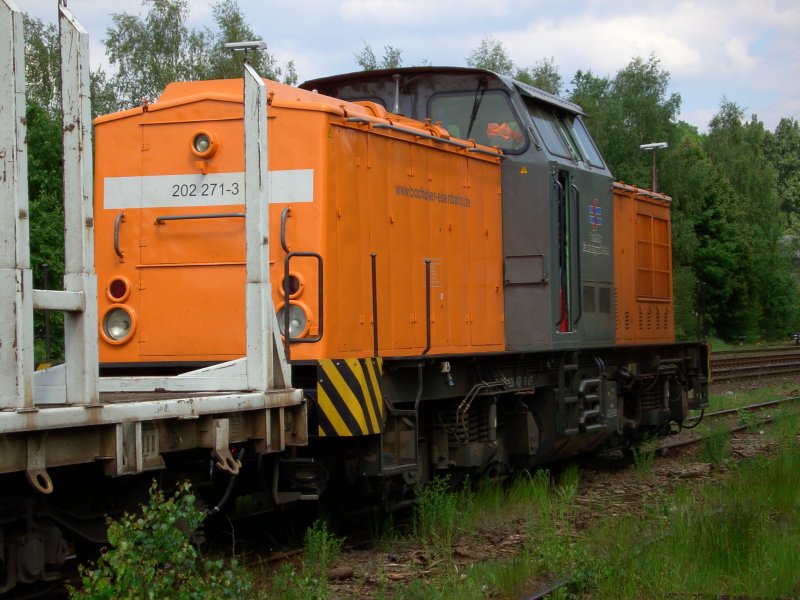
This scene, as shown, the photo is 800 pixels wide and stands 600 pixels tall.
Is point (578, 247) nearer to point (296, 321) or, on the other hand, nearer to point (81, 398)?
point (296, 321)

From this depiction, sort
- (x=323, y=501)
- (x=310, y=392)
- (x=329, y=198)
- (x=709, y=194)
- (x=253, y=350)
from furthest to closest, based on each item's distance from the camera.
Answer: (x=709, y=194) → (x=323, y=501) → (x=329, y=198) → (x=310, y=392) → (x=253, y=350)

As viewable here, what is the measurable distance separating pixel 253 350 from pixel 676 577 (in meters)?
2.69

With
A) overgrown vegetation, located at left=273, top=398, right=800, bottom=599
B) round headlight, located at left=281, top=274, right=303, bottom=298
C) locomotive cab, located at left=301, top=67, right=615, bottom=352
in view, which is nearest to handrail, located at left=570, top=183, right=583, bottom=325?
locomotive cab, located at left=301, top=67, right=615, bottom=352

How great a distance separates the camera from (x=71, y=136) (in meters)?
4.44

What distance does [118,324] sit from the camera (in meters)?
7.54

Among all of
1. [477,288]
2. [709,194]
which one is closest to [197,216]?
[477,288]

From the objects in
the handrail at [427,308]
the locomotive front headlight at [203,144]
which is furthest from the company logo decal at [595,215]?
the locomotive front headlight at [203,144]

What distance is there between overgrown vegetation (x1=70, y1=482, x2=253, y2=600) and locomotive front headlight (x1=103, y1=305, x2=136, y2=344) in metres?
2.85

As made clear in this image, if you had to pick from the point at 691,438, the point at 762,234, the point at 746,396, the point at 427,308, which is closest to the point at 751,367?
the point at 746,396

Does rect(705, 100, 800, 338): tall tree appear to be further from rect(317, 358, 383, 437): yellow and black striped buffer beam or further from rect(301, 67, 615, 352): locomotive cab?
rect(317, 358, 383, 437): yellow and black striped buffer beam

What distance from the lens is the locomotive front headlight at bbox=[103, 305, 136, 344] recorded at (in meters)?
7.48

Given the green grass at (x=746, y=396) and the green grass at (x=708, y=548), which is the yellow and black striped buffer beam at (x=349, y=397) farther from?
the green grass at (x=746, y=396)

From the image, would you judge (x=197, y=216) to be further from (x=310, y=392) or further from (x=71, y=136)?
(x=71, y=136)

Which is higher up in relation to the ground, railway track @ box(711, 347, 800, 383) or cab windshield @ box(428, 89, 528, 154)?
cab windshield @ box(428, 89, 528, 154)
